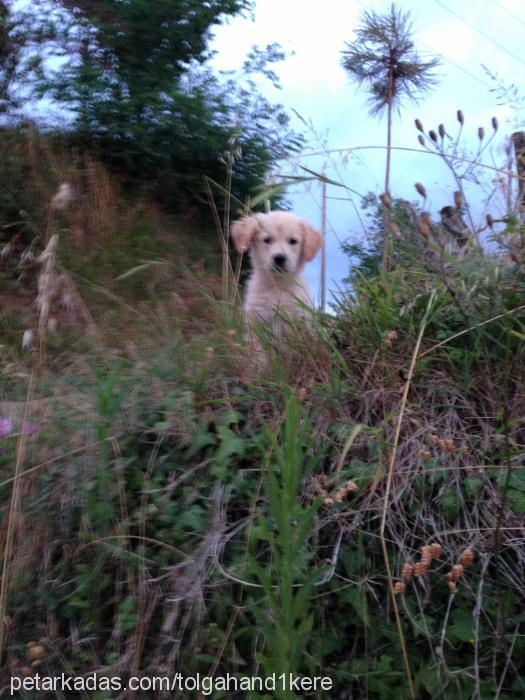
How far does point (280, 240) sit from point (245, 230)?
0.25 m

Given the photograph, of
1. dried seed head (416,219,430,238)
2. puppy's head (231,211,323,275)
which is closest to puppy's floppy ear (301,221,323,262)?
puppy's head (231,211,323,275)

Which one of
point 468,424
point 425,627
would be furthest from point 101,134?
point 425,627

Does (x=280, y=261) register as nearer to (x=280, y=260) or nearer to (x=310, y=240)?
(x=280, y=260)

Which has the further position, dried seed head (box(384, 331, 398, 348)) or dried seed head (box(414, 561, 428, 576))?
dried seed head (box(384, 331, 398, 348))

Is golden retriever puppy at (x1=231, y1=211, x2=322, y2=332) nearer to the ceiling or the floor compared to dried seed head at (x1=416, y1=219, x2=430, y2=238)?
nearer to the ceiling

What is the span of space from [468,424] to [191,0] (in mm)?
6841

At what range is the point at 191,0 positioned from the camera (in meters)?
7.56

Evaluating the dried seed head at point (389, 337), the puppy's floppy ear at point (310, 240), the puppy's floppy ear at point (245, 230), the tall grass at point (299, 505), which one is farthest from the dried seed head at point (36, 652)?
the puppy's floppy ear at point (310, 240)

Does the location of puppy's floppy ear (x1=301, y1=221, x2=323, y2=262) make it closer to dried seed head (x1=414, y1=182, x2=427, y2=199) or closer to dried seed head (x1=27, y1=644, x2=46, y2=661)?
dried seed head (x1=414, y1=182, x2=427, y2=199)

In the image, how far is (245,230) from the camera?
380 cm

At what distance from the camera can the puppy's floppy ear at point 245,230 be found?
3785 mm

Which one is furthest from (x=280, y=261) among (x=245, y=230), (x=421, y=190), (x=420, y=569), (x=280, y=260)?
(x=420, y=569)

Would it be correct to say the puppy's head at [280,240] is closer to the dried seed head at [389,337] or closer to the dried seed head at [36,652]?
the dried seed head at [389,337]

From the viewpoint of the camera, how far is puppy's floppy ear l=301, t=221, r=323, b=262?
4004 mm
